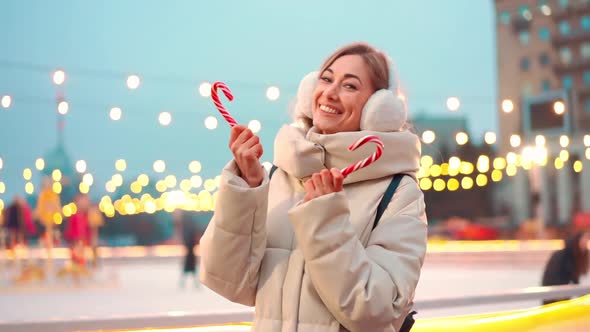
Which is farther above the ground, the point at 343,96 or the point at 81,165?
the point at 343,96

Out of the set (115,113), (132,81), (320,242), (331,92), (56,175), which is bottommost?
(56,175)

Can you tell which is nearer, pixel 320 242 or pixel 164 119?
pixel 320 242

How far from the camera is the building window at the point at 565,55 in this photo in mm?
30906

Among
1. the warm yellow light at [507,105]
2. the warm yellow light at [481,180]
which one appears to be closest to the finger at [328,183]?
the warm yellow light at [507,105]

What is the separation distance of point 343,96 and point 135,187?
9965mm

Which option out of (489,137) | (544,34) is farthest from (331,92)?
(544,34)

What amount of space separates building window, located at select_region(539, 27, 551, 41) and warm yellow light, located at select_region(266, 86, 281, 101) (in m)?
27.4

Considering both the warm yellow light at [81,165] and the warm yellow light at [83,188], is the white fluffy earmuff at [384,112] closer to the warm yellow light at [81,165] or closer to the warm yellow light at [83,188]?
the warm yellow light at [81,165]

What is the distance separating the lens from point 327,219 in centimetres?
117

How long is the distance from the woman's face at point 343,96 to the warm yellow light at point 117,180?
28.6 feet

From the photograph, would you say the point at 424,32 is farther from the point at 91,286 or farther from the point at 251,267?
the point at 251,267

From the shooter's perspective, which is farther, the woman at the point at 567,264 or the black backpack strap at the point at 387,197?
the woman at the point at 567,264

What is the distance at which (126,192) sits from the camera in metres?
11.3

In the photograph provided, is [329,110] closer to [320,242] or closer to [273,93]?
[320,242]
